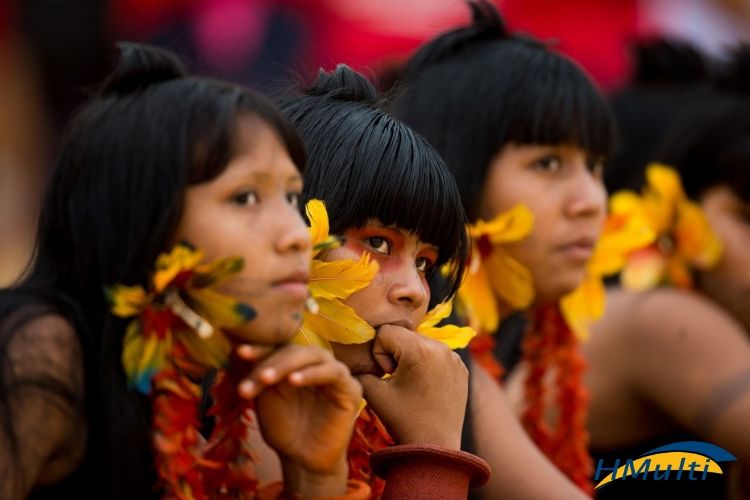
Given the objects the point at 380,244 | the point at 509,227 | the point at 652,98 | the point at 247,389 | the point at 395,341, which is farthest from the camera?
the point at 652,98

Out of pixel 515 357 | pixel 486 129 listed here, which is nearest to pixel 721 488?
pixel 515 357

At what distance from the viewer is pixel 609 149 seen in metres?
3.39

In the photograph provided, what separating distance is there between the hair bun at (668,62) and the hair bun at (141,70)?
2769 mm

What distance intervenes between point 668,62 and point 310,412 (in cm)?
294

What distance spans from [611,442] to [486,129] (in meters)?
1.11

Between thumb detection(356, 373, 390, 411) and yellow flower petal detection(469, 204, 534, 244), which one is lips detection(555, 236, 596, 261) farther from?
thumb detection(356, 373, 390, 411)

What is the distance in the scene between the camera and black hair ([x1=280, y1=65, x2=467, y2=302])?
2.45 m

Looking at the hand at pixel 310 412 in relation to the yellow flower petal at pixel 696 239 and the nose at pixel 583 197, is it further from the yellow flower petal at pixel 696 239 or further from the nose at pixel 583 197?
the yellow flower petal at pixel 696 239

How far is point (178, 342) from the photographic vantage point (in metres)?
2.06

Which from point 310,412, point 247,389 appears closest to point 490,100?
point 310,412

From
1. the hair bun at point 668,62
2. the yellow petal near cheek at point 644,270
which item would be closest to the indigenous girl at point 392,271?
the yellow petal near cheek at point 644,270

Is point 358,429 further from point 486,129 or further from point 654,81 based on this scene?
point 654,81

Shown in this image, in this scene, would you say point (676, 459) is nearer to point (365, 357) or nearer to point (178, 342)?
point (365, 357)

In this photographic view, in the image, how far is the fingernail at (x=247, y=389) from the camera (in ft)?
6.46
